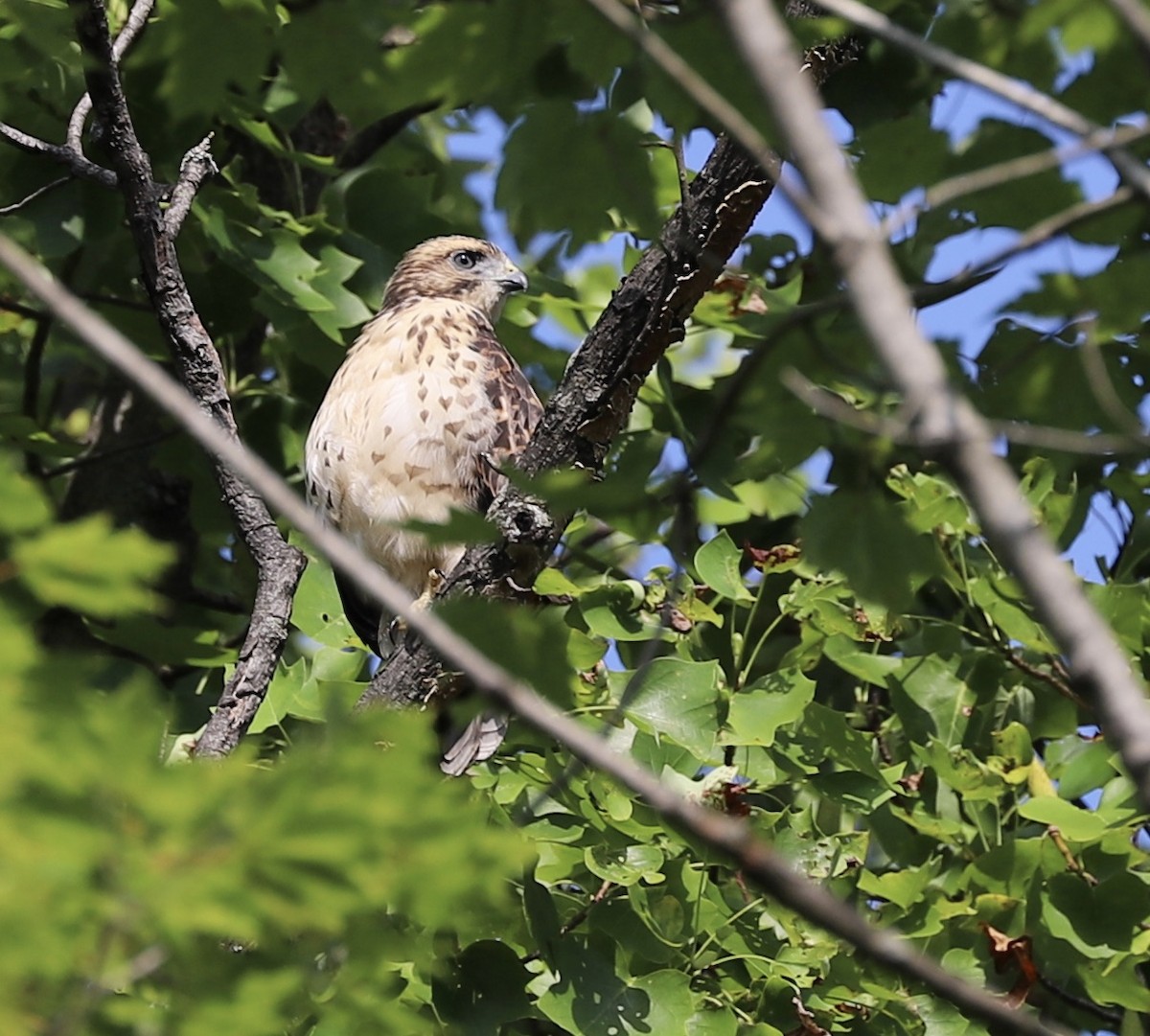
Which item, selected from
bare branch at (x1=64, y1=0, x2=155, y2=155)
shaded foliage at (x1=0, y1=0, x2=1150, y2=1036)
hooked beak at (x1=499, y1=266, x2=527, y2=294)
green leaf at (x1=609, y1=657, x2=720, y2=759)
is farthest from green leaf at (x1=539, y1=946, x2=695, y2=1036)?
hooked beak at (x1=499, y1=266, x2=527, y2=294)

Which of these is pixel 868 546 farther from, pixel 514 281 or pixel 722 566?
pixel 514 281

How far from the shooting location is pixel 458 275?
5.32 meters

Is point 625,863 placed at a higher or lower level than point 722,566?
lower

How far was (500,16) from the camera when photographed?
158cm

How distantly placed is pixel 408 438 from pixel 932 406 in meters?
3.63

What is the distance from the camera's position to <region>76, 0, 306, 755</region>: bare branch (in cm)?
323

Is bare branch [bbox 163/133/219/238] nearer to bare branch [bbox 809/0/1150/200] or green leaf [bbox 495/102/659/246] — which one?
green leaf [bbox 495/102/659/246]

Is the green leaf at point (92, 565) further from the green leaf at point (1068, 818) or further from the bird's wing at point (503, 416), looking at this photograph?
the bird's wing at point (503, 416)

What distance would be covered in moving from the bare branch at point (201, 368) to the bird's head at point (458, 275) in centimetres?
177

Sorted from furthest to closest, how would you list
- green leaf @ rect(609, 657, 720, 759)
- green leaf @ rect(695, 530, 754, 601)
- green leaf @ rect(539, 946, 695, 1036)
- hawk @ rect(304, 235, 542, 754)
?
1. hawk @ rect(304, 235, 542, 754)
2. green leaf @ rect(695, 530, 754, 601)
3. green leaf @ rect(609, 657, 720, 759)
4. green leaf @ rect(539, 946, 695, 1036)

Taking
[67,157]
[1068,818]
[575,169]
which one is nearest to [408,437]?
[67,157]

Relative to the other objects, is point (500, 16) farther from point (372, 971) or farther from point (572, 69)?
point (372, 971)

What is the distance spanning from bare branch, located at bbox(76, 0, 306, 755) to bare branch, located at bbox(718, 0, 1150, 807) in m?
2.21

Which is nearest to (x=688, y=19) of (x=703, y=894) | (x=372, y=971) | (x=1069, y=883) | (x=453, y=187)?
(x=372, y=971)
